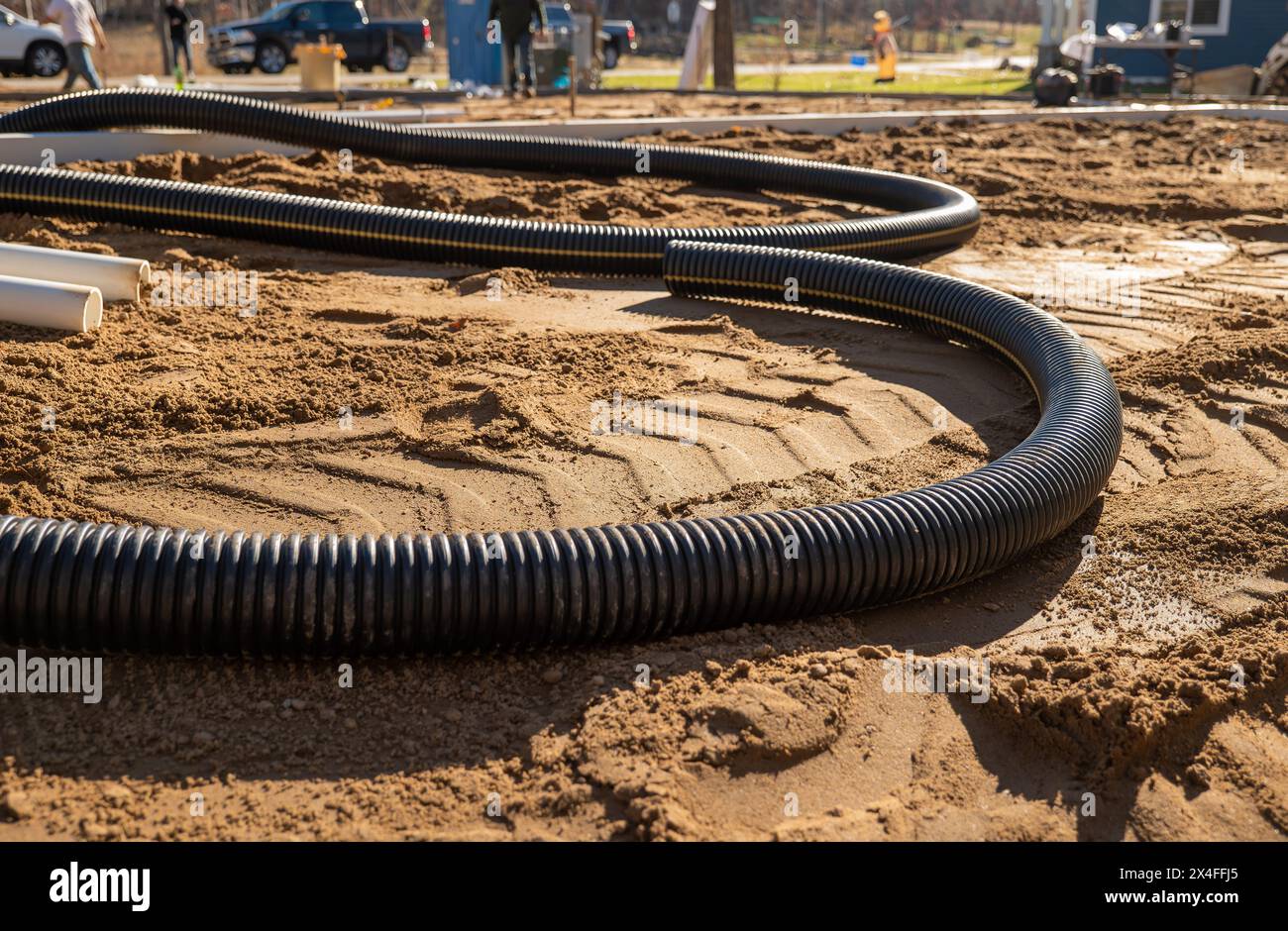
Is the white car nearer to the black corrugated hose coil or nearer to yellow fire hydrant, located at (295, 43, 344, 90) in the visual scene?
yellow fire hydrant, located at (295, 43, 344, 90)

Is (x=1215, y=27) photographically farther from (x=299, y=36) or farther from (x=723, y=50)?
(x=299, y=36)

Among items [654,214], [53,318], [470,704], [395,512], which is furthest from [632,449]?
[654,214]

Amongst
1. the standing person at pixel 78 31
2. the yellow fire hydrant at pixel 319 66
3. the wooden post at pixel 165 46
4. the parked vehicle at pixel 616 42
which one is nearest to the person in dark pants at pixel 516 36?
the yellow fire hydrant at pixel 319 66

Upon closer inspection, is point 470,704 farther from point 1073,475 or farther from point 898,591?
point 1073,475

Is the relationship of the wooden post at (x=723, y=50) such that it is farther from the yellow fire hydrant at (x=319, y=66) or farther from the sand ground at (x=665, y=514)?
the sand ground at (x=665, y=514)

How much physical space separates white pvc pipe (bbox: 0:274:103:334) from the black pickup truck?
1900cm

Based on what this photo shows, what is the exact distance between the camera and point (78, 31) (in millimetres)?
13656

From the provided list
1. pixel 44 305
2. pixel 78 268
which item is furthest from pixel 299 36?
pixel 44 305

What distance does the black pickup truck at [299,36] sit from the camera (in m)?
22.5

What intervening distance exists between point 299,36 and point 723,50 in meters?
8.64

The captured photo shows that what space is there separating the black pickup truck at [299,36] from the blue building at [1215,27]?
13940mm

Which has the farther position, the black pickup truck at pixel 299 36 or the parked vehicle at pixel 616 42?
the parked vehicle at pixel 616 42

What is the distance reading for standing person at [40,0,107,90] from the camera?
13484 millimetres

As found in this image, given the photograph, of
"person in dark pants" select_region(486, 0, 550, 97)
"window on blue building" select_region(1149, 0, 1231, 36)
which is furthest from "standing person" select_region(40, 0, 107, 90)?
"window on blue building" select_region(1149, 0, 1231, 36)
